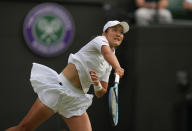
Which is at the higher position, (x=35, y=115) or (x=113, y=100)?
(x=113, y=100)

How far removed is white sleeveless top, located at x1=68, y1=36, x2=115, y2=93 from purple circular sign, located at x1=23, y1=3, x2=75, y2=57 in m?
0.50

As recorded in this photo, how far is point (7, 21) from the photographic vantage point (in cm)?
615

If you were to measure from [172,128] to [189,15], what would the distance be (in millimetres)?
1902

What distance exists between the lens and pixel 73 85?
347 cm

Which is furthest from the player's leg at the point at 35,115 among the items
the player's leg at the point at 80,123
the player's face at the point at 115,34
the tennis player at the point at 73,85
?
the player's face at the point at 115,34

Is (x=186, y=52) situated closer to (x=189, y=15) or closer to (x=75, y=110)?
(x=189, y=15)

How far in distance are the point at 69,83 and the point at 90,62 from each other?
14.3 inches

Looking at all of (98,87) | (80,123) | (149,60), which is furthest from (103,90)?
(149,60)

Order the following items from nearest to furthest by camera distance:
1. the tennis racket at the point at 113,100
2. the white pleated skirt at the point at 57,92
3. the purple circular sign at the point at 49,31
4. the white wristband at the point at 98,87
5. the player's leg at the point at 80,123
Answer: the tennis racket at the point at 113,100 < the white wristband at the point at 98,87 < the white pleated skirt at the point at 57,92 < the player's leg at the point at 80,123 < the purple circular sign at the point at 49,31

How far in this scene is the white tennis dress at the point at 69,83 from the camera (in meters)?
3.15

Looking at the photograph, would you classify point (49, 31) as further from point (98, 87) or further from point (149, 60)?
point (149, 60)

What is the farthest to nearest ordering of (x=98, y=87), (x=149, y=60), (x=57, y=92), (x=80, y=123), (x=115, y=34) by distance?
(x=149, y=60), (x=80, y=123), (x=57, y=92), (x=98, y=87), (x=115, y=34)

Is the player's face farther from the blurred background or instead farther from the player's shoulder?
the blurred background

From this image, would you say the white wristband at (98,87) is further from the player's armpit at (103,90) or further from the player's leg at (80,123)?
the player's leg at (80,123)
